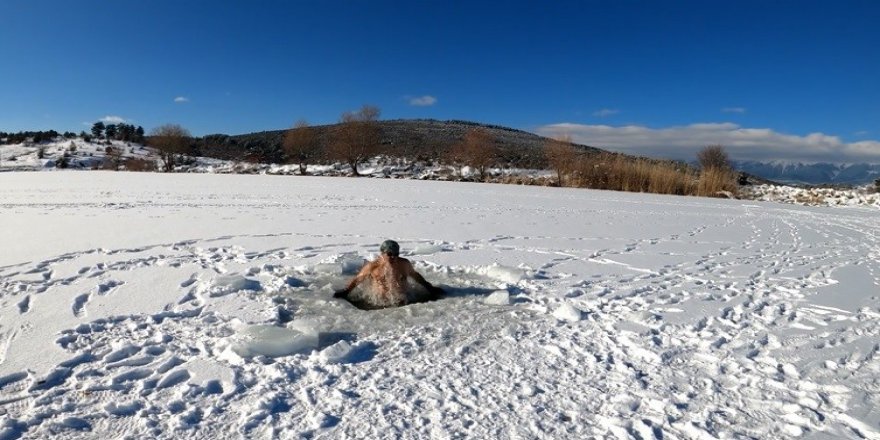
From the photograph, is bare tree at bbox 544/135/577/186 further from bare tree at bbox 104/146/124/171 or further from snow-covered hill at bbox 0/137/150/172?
snow-covered hill at bbox 0/137/150/172

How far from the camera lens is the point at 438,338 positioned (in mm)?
3221

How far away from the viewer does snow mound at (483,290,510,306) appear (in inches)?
155

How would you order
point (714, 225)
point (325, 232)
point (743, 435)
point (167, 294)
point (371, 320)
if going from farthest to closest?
point (714, 225) → point (325, 232) → point (167, 294) → point (371, 320) → point (743, 435)

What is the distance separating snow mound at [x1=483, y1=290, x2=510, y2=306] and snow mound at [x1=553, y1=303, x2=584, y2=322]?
0.41 metres

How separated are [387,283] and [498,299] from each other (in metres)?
0.90

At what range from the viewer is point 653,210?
10297 millimetres

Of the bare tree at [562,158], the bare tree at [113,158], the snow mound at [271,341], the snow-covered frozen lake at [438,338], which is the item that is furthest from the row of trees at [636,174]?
the bare tree at [113,158]

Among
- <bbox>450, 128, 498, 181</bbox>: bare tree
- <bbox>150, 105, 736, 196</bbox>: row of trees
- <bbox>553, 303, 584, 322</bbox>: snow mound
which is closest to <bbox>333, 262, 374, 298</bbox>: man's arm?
<bbox>553, 303, 584, 322</bbox>: snow mound

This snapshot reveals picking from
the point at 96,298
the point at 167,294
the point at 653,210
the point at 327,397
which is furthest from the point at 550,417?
the point at 653,210

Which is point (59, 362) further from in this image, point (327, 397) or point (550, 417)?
point (550, 417)

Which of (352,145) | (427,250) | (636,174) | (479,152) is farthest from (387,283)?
(352,145)

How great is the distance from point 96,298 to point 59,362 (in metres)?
1.13

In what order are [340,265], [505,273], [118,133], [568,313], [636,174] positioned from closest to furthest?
[568,313], [505,273], [340,265], [636,174], [118,133]

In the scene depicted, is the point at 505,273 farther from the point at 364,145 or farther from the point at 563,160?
A: the point at 364,145
